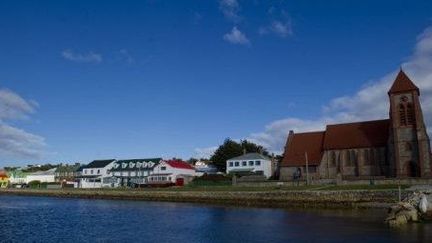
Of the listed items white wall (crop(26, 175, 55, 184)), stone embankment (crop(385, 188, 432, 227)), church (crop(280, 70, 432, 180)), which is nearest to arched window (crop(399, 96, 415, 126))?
church (crop(280, 70, 432, 180))

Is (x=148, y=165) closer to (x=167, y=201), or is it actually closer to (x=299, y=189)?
(x=167, y=201)

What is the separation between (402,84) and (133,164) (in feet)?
251

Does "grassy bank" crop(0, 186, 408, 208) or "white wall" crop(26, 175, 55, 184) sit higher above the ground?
"white wall" crop(26, 175, 55, 184)

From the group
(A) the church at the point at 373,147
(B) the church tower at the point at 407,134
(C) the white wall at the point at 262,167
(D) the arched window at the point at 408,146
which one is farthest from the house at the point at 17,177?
(D) the arched window at the point at 408,146

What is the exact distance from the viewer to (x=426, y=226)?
35562mm

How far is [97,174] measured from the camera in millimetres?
133250

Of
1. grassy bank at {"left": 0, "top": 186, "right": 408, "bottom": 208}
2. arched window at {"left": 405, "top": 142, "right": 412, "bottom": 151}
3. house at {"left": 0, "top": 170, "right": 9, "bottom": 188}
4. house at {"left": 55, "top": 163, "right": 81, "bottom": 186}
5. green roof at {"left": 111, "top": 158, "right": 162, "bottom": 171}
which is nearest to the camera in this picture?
grassy bank at {"left": 0, "top": 186, "right": 408, "bottom": 208}

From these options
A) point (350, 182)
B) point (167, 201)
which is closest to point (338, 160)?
point (350, 182)

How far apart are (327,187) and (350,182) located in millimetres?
4799

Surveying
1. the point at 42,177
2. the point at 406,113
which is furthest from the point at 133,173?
the point at 406,113

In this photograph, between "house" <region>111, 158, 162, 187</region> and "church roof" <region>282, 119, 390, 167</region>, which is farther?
"house" <region>111, 158, 162, 187</region>

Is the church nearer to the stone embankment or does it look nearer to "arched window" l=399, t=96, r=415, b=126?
"arched window" l=399, t=96, r=415, b=126

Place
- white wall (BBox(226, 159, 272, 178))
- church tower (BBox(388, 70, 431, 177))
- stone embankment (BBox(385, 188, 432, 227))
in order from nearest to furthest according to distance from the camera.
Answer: stone embankment (BBox(385, 188, 432, 227)) < church tower (BBox(388, 70, 431, 177)) < white wall (BBox(226, 159, 272, 178))

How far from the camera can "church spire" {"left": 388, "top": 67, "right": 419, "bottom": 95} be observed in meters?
75.8
